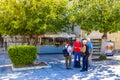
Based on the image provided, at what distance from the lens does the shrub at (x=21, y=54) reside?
12.4m

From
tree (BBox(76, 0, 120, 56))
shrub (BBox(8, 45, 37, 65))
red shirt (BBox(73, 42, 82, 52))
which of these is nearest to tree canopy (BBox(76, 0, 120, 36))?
tree (BBox(76, 0, 120, 56))

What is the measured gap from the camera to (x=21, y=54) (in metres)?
12.5

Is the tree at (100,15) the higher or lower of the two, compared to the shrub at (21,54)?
higher

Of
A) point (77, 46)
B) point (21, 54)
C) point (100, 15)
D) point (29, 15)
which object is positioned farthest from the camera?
point (100, 15)

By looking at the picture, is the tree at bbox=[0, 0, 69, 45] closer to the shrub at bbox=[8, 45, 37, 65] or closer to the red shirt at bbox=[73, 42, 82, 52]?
the shrub at bbox=[8, 45, 37, 65]

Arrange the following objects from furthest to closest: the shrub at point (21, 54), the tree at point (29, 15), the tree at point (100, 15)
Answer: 1. the tree at point (100, 15)
2. the tree at point (29, 15)
3. the shrub at point (21, 54)

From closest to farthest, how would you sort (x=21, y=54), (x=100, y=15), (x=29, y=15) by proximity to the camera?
(x=21, y=54) < (x=29, y=15) < (x=100, y=15)

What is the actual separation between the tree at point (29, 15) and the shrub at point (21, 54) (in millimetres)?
1440

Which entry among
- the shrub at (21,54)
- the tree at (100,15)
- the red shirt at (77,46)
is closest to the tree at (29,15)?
the shrub at (21,54)

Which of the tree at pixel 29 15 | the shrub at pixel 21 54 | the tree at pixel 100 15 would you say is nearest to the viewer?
the shrub at pixel 21 54

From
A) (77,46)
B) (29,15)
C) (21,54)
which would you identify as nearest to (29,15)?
(29,15)

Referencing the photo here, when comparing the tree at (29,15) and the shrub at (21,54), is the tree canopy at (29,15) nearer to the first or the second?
the tree at (29,15)

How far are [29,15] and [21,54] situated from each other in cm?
270

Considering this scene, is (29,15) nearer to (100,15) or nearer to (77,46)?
(77,46)
